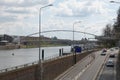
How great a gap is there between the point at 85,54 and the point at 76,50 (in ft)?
98.8

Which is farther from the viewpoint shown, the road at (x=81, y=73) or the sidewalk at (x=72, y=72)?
the sidewalk at (x=72, y=72)

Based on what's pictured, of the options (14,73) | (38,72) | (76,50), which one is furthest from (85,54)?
(14,73)

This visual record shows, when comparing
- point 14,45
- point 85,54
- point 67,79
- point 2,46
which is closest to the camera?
point 67,79

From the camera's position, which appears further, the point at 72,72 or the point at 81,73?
the point at 72,72

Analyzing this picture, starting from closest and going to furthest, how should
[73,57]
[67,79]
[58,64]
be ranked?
[67,79], [58,64], [73,57]

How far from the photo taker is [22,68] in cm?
4488

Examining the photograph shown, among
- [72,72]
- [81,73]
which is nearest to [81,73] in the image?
[81,73]

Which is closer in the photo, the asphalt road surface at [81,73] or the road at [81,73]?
the road at [81,73]

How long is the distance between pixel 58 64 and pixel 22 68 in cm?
2473

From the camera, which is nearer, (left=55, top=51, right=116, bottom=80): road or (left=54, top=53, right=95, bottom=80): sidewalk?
(left=55, top=51, right=116, bottom=80): road

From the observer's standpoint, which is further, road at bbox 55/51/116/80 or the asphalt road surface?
the asphalt road surface

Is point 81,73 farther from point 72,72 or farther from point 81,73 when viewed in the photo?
point 72,72

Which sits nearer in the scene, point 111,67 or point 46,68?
point 46,68

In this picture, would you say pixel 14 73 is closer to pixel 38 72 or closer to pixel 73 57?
pixel 38 72
